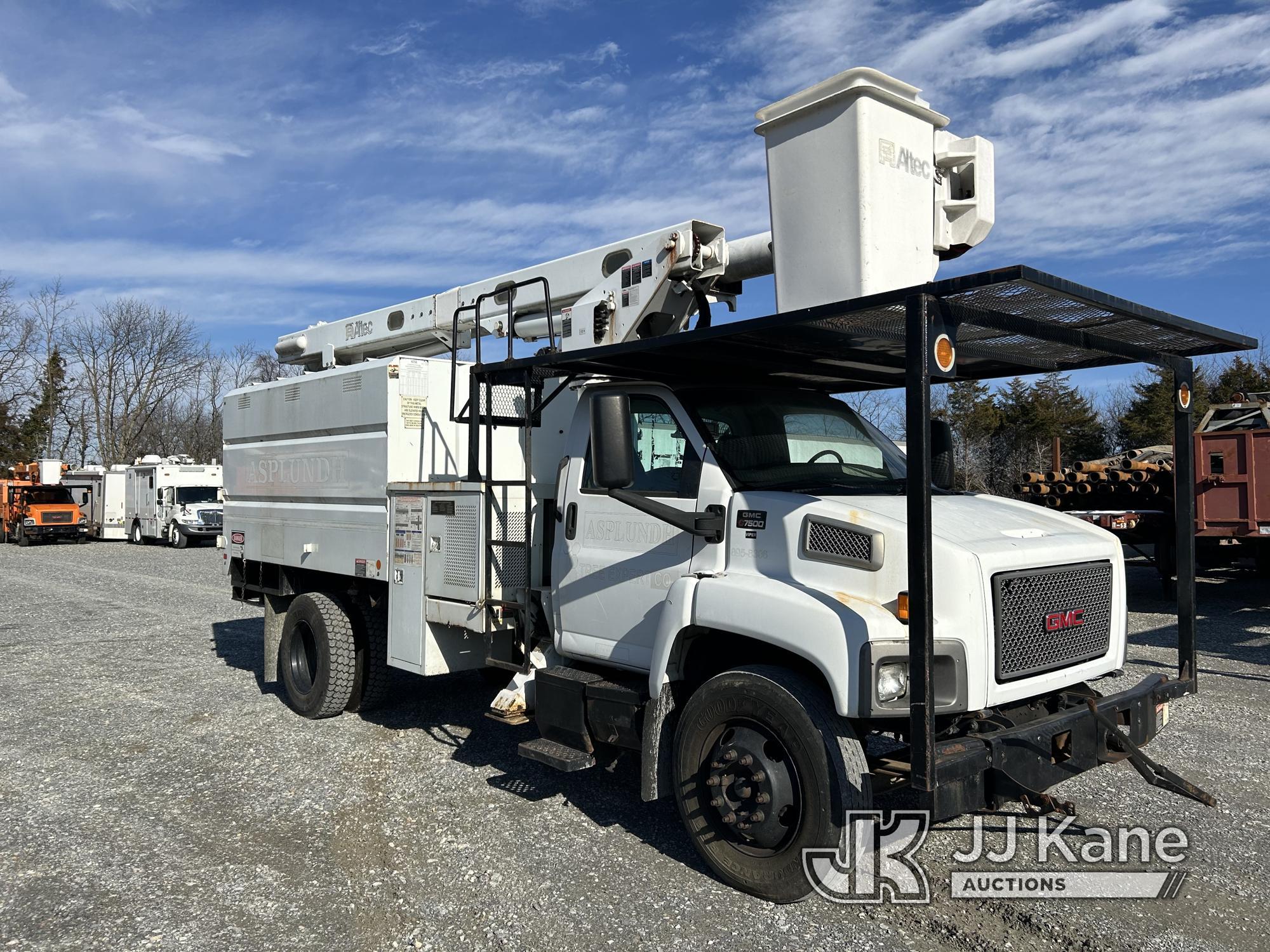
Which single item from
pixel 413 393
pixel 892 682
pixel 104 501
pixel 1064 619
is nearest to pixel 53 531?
pixel 104 501

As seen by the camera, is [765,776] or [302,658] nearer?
[765,776]

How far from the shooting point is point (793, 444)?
4996 millimetres

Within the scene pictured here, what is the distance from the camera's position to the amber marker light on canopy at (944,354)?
145 inches

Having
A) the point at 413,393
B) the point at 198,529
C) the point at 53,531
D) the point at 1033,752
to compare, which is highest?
the point at 413,393

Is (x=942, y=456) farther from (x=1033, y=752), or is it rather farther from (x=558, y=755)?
(x=558, y=755)

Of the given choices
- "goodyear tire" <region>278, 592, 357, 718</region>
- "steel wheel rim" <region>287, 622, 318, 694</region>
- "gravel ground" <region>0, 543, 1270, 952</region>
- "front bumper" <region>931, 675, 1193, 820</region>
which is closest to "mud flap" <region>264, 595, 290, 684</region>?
"gravel ground" <region>0, 543, 1270, 952</region>

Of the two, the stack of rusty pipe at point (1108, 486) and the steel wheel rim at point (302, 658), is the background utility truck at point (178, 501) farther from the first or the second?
the steel wheel rim at point (302, 658)

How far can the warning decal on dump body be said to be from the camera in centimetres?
636

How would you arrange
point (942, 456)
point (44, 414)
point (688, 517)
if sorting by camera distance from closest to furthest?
point (688, 517)
point (942, 456)
point (44, 414)

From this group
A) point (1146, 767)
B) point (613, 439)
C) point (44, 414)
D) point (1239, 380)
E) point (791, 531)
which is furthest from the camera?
point (44, 414)

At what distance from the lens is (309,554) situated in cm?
765

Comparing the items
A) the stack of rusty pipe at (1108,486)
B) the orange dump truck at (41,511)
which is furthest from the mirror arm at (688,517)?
the orange dump truck at (41,511)

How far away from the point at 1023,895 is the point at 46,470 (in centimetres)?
3920

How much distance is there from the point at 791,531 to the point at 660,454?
3.18 ft
